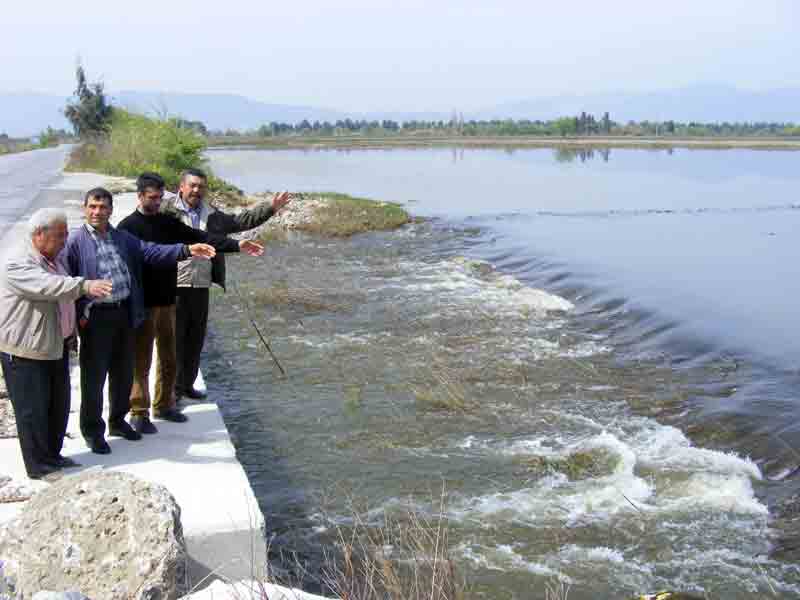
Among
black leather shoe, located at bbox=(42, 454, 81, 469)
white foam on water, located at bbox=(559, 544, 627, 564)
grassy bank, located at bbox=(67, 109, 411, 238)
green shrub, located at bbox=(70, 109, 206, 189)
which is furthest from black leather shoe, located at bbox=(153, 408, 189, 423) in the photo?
green shrub, located at bbox=(70, 109, 206, 189)

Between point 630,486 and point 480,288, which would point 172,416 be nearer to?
point 630,486

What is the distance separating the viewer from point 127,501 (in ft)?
14.1

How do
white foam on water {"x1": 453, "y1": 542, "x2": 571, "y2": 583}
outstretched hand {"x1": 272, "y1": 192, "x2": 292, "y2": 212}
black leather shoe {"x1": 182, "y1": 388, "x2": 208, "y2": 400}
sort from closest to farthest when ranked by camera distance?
white foam on water {"x1": 453, "y1": 542, "x2": 571, "y2": 583}
outstretched hand {"x1": 272, "y1": 192, "x2": 292, "y2": 212}
black leather shoe {"x1": 182, "y1": 388, "x2": 208, "y2": 400}

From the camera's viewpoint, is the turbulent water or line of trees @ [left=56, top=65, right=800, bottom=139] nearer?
the turbulent water

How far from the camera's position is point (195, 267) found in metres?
6.49

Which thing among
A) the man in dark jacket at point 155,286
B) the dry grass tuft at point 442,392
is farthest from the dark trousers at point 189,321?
the dry grass tuft at point 442,392

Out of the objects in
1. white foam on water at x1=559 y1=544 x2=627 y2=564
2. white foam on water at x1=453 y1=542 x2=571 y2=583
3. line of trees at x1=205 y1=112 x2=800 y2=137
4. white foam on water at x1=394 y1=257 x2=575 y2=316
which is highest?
line of trees at x1=205 y1=112 x2=800 y2=137

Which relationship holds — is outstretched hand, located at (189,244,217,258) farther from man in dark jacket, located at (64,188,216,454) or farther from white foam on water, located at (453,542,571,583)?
white foam on water, located at (453,542,571,583)

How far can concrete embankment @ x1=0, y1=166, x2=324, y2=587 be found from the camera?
15.9ft

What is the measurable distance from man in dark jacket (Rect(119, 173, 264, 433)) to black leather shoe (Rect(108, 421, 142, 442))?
0.42 feet

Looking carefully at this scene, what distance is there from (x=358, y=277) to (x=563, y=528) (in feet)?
36.6

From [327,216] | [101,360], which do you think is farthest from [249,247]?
[327,216]

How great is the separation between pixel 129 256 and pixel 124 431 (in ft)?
4.36

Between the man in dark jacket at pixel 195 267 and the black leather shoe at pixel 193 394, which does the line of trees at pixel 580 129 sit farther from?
the man in dark jacket at pixel 195 267
